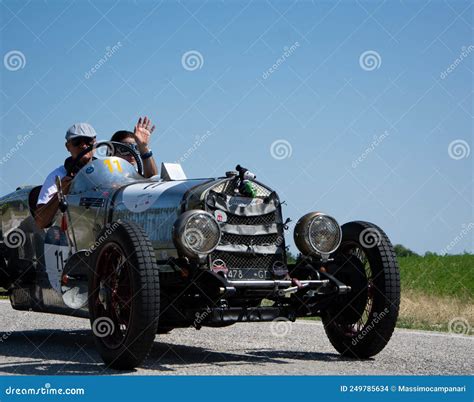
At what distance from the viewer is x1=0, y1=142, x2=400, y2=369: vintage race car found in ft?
24.0

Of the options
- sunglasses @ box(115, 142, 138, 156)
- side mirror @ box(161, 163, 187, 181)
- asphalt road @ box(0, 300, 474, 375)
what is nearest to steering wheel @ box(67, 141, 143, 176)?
sunglasses @ box(115, 142, 138, 156)

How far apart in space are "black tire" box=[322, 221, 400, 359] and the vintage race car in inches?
0.4

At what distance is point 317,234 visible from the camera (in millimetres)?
8141

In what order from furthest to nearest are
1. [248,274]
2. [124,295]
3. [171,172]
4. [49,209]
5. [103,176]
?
1. [49,209]
2. [103,176]
3. [171,172]
4. [248,274]
5. [124,295]

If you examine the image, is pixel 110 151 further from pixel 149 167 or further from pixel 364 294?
pixel 364 294

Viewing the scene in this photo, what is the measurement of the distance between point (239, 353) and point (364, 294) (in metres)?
1.47

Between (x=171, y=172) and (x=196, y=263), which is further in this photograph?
(x=171, y=172)

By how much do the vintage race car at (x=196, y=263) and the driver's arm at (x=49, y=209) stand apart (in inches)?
4.1

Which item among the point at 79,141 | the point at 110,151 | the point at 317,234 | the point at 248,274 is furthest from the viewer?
the point at 110,151

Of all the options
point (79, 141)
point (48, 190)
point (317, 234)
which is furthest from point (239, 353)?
point (79, 141)

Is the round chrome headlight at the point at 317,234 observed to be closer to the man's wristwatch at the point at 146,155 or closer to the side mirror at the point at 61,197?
the man's wristwatch at the point at 146,155

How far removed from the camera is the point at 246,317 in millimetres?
7539

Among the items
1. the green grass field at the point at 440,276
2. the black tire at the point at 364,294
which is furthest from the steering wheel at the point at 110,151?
the green grass field at the point at 440,276

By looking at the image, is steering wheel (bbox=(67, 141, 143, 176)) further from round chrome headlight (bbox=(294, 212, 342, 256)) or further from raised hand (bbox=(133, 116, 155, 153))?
round chrome headlight (bbox=(294, 212, 342, 256))
